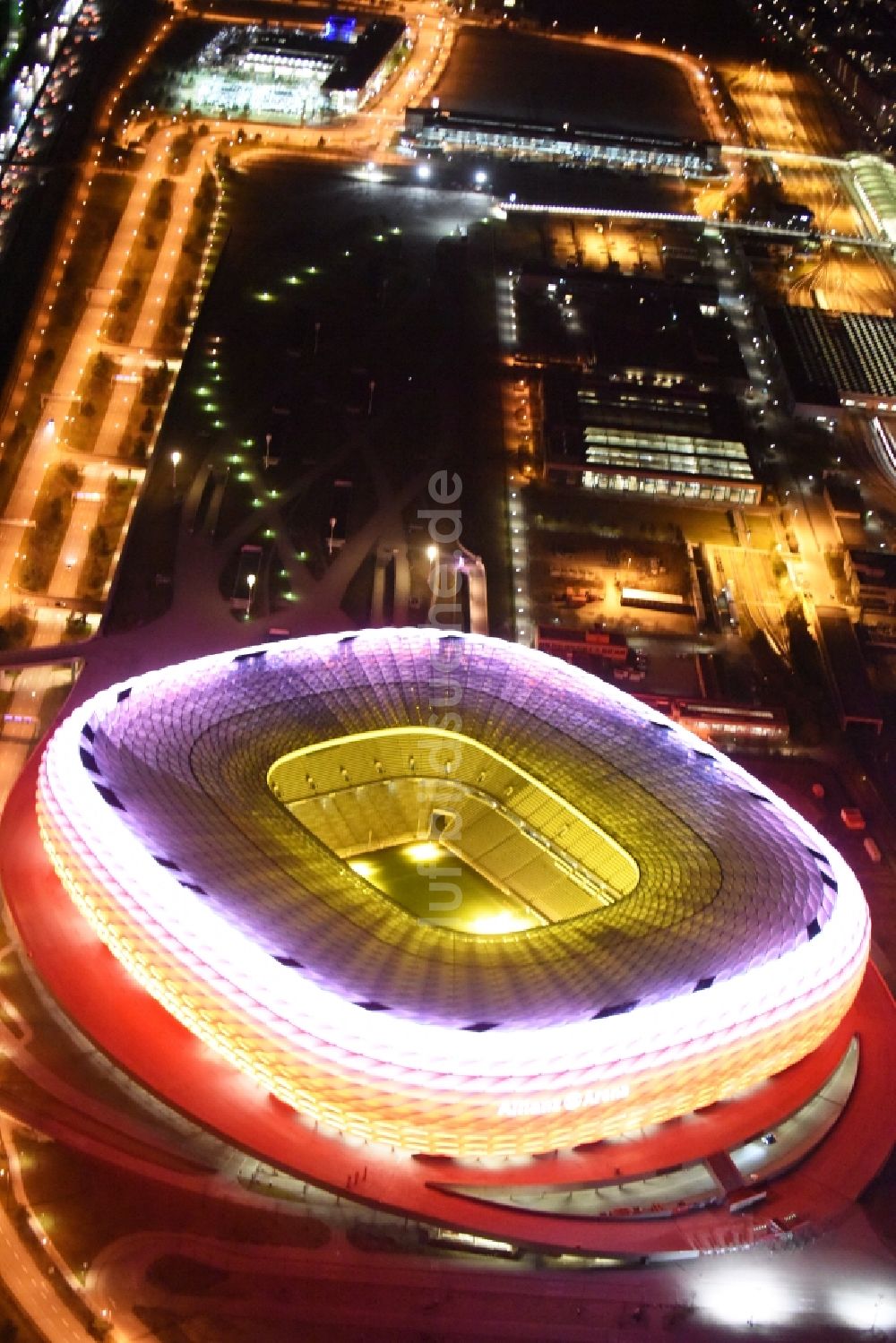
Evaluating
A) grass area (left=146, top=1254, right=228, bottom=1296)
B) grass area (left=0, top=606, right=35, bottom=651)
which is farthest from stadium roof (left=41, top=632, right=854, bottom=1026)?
grass area (left=0, top=606, right=35, bottom=651)

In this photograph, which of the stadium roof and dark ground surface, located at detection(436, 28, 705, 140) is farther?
dark ground surface, located at detection(436, 28, 705, 140)

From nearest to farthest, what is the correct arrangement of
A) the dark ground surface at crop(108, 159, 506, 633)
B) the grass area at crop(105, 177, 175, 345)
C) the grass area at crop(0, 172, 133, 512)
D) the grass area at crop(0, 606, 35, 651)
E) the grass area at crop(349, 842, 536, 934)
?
1. the grass area at crop(349, 842, 536, 934)
2. the grass area at crop(0, 606, 35, 651)
3. the dark ground surface at crop(108, 159, 506, 633)
4. the grass area at crop(0, 172, 133, 512)
5. the grass area at crop(105, 177, 175, 345)

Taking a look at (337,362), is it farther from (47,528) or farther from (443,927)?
(443,927)

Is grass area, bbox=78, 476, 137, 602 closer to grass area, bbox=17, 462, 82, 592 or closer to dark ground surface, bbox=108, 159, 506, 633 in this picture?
dark ground surface, bbox=108, 159, 506, 633

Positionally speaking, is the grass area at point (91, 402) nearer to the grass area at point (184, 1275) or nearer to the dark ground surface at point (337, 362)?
the dark ground surface at point (337, 362)

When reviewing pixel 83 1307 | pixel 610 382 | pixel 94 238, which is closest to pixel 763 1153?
pixel 83 1307

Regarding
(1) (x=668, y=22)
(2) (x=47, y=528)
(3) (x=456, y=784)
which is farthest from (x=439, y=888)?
(1) (x=668, y=22)

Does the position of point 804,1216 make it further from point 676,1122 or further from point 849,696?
point 849,696
